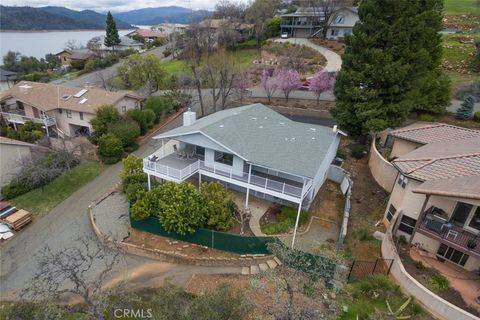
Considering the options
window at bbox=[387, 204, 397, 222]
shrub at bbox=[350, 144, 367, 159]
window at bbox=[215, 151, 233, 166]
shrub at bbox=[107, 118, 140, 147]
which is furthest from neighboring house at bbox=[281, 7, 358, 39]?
window at bbox=[387, 204, 397, 222]

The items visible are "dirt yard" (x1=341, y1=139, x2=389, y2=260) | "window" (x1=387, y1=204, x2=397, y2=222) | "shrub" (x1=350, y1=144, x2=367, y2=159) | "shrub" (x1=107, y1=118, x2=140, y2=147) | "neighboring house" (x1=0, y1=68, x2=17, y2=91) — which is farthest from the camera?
"neighboring house" (x1=0, y1=68, x2=17, y2=91)

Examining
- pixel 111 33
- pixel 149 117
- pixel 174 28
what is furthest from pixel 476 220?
pixel 174 28

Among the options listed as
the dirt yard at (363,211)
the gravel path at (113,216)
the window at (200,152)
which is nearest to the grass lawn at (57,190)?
the gravel path at (113,216)

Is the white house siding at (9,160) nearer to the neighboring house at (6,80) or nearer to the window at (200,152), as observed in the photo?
the window at (200,152)

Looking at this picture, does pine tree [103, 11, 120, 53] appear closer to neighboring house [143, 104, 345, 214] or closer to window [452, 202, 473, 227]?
neighboring house [143, 104, 345, 214]

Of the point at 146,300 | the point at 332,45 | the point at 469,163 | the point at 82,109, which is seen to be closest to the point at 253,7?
the point at 332,45

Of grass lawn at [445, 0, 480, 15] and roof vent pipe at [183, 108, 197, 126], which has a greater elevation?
grass lawn at [445, 0, 480, 15]
